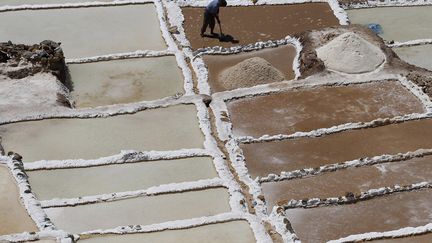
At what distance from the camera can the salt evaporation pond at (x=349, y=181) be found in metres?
10.5

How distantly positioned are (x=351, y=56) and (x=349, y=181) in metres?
3.32

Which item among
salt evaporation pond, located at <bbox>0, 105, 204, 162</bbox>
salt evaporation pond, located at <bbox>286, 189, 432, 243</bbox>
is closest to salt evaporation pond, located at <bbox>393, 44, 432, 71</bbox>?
salt evaporation pond, located at <bbox>286, 189, 432, 243</bbox>

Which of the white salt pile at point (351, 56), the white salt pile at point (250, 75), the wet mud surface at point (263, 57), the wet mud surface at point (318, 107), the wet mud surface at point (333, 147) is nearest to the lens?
the wet mud surface at point (333, 147)

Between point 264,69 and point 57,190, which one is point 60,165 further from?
point 264,69

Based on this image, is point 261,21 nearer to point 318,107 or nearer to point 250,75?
point 250,75

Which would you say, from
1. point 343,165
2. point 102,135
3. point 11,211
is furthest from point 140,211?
point 343,165

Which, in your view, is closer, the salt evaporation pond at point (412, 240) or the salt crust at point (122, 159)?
the salt evaporation pond at point (412, 240)

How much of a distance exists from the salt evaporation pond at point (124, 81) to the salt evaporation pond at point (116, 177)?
1.99m

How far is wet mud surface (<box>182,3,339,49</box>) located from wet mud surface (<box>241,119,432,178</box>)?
137 inches

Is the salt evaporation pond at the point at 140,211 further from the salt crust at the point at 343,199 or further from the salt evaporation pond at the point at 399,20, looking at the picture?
the salt evaporation pond at the point at 399,20

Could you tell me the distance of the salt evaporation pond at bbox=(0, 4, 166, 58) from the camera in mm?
14312

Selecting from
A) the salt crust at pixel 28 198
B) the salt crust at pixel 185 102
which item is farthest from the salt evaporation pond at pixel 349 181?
the salt crust at pixel 28 198

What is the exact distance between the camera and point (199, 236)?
9586 millimetres

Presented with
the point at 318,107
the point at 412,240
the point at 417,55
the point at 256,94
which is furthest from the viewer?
the point at 417,55
